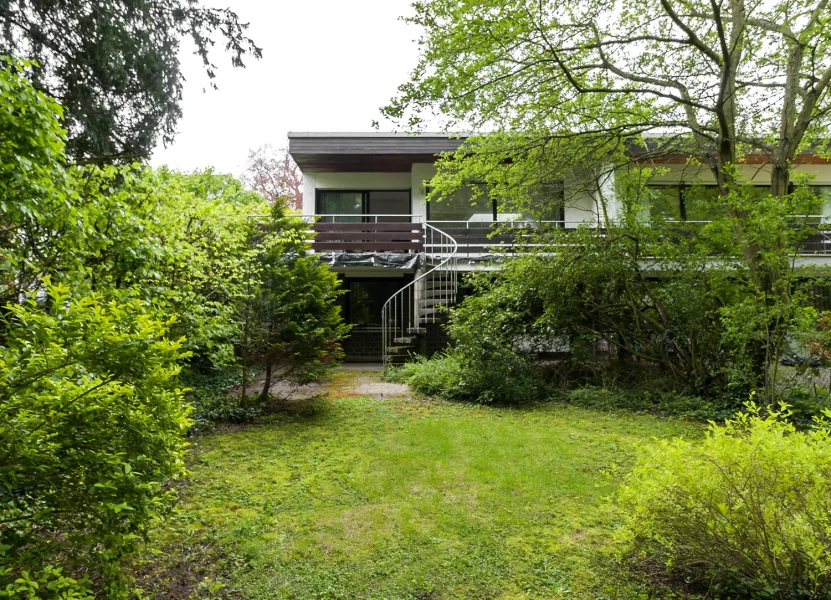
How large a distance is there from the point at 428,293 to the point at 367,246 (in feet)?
7.24

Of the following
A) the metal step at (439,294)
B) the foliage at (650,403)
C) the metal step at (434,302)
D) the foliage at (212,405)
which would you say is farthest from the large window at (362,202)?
the foliage at (650,403)

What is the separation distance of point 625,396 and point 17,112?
27.6ft

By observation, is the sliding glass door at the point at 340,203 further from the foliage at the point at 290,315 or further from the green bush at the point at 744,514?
the green bush at the point at 744,514

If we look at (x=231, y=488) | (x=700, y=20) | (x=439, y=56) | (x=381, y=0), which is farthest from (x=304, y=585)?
(x=700, y=20)

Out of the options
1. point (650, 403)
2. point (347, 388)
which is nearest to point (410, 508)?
point (650, 403)

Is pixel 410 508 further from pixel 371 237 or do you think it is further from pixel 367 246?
pixel 371 237

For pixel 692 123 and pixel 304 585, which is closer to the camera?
pixel 304 585

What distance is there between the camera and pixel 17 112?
3.02 metres

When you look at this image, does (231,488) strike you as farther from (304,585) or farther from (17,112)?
(17,112)

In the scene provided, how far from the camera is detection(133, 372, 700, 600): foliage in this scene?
9.83ft

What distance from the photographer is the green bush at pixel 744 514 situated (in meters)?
2.50

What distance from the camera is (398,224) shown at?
1384cm

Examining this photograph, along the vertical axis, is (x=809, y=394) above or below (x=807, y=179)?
below

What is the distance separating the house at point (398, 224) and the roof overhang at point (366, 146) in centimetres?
3
